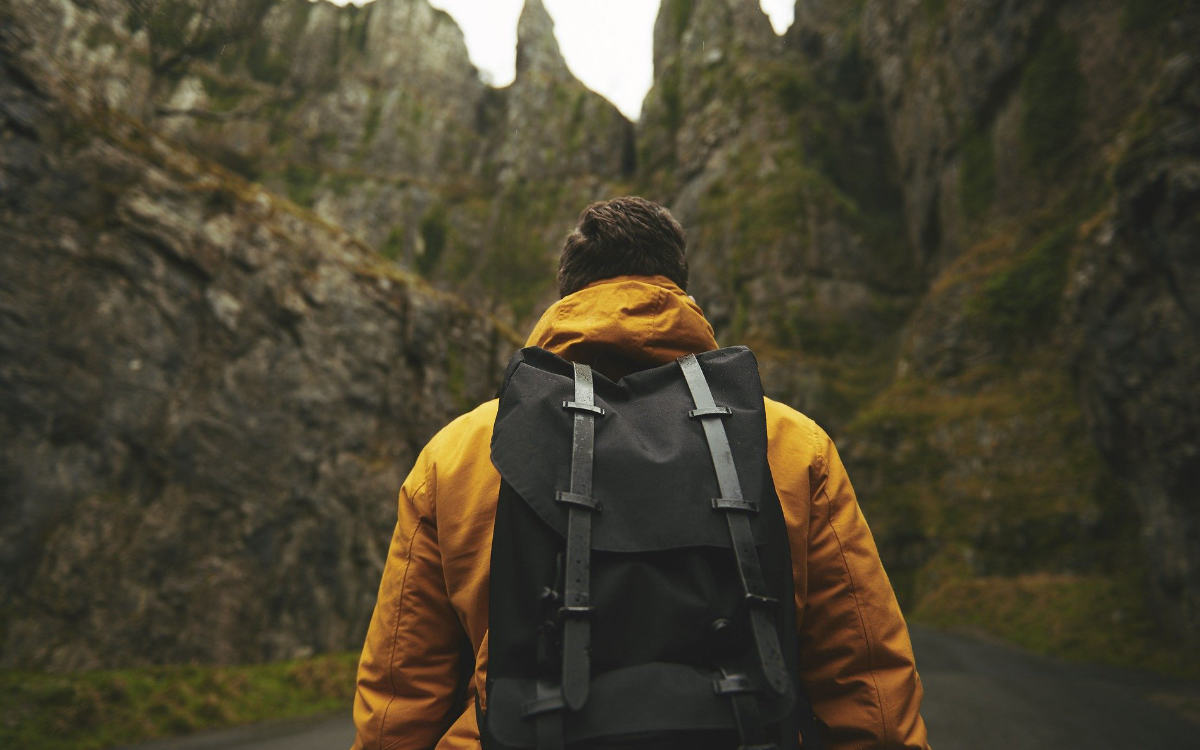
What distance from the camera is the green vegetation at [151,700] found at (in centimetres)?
762

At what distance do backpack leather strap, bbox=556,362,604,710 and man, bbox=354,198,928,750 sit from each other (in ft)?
1.04

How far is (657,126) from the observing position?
5328cm

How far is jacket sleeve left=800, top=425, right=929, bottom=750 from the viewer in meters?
1.78

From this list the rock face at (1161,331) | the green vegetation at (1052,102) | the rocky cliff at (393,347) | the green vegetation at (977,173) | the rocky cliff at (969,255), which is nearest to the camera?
the rocky cliff at (393,347)

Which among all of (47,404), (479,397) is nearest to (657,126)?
(479,397)

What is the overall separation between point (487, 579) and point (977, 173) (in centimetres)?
3637

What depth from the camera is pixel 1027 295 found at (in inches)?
943

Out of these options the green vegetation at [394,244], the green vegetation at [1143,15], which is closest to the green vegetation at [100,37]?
the green vegetation at [1143,15]

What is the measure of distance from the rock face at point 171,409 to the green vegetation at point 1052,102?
2775 cm

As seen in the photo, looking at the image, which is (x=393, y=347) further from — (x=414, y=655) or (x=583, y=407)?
(x=583, y=407)

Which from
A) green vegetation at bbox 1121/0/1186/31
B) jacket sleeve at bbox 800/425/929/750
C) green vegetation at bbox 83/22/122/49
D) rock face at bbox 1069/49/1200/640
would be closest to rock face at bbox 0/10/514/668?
green vegetation at bbox 83/22/122/49

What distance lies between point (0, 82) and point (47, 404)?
5.74m

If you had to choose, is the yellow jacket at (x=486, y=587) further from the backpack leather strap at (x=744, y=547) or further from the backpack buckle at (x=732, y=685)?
the backpack buckle at (x=732, y=685)

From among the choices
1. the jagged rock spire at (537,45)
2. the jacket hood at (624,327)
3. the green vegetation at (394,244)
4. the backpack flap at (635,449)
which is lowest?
the backpack flap at (635,449)
